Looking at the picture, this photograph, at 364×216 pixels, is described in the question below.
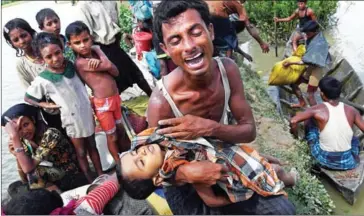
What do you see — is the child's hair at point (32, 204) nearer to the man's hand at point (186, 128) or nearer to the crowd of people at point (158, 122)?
the crowd of people at point (158, 122)

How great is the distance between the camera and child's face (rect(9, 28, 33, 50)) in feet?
9.79

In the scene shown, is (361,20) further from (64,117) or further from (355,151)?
(64,117)

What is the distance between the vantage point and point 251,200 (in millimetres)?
1716

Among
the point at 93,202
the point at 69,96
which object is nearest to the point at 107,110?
the point at 69,96

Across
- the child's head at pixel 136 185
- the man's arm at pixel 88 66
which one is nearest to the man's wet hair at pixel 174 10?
the child's head at pixel 136 185

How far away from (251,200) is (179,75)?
68 centimetres

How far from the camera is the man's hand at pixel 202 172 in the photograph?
62.2 inches

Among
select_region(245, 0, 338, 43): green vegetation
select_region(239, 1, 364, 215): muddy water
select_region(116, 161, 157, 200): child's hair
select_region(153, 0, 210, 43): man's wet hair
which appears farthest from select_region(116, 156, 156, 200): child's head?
select_region(245, 0, 338, 43): green vegetation

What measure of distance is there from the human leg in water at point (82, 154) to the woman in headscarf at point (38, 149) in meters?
0.07

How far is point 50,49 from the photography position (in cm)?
269

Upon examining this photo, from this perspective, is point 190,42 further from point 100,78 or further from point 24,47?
point 24,47

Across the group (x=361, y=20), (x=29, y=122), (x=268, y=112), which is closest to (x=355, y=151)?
(x=268, y=112)

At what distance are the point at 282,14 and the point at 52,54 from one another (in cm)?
795

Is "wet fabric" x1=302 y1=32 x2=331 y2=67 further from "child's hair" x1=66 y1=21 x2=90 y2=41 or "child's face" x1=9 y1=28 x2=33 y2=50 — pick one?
"child's face" x1=9 y1=28 x2=33 y2=50
